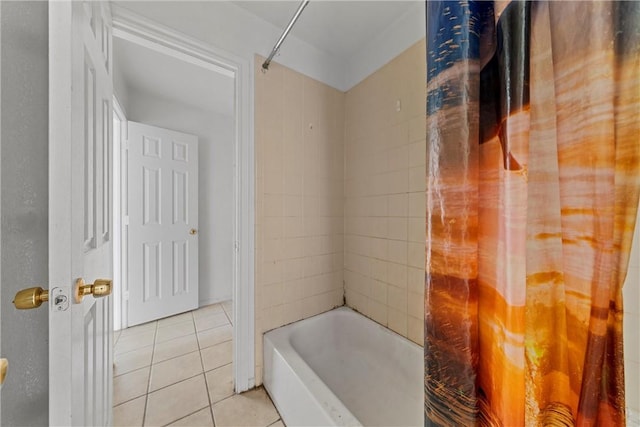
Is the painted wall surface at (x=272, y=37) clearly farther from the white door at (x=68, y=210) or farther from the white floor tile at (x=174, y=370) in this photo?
the white floor tile at (x=174, y=370)

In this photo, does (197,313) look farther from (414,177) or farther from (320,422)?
(414,177)

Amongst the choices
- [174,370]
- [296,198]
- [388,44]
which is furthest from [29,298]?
[388,44]

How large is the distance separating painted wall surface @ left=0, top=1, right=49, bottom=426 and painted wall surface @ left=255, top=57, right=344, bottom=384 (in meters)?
0.88

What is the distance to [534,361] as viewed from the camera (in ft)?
1.36

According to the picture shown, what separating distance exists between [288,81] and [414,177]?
3.37 feet

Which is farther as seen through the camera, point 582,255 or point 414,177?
point 414,177

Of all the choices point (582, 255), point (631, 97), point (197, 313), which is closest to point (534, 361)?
point (582, 255)

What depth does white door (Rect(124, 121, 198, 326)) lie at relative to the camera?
220cm

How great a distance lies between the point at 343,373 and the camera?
58.9 inches

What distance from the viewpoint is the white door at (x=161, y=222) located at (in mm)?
2195

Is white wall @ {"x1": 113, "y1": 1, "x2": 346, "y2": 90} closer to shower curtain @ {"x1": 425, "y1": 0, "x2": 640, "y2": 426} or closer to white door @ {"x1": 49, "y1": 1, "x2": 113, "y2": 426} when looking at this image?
white door @ {"x1": 49, "y1": 1, "x2": 113, "y2": 426}

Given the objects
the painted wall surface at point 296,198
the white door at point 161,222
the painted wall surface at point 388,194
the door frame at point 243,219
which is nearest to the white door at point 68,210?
the door frame at point 243,219

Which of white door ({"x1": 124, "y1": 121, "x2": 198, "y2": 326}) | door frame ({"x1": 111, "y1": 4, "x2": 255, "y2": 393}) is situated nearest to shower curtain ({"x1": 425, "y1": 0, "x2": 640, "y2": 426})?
door frame ({"x1": 111, "y1": 4, "x2": 255, "y2": 393})

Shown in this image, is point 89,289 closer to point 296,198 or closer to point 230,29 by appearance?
point 296,198
